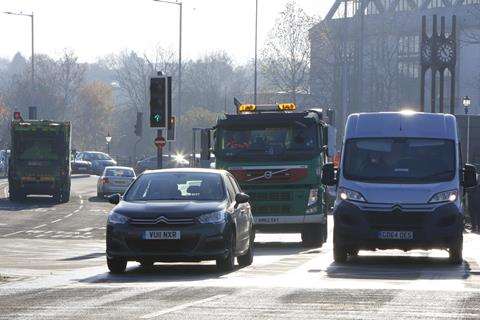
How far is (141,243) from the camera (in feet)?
63.5

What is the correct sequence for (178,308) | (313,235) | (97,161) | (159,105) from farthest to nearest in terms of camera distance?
(97,161) → (159,105) → (313,235) → (178,308)

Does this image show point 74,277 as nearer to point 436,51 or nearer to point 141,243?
point 141,243

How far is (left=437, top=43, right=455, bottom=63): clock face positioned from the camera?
177 ft

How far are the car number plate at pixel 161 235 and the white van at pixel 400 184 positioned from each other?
353 centimetres

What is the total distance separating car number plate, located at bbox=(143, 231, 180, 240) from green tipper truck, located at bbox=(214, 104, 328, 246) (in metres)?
8.84

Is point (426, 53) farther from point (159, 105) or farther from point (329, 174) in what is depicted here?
point (329, 174)

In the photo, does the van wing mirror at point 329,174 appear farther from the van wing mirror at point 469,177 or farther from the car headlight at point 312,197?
the car headlight at point 312,197

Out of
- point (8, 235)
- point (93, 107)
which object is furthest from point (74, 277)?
point (93, 107)

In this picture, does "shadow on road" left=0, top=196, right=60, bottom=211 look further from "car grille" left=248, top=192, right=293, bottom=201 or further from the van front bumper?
the van front bumper

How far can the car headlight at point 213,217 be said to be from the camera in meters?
19.5

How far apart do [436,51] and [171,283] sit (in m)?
37.9

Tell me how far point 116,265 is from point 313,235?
32.2 ft

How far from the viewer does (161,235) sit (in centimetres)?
1933

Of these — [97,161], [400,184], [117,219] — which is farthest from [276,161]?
[97,161]
